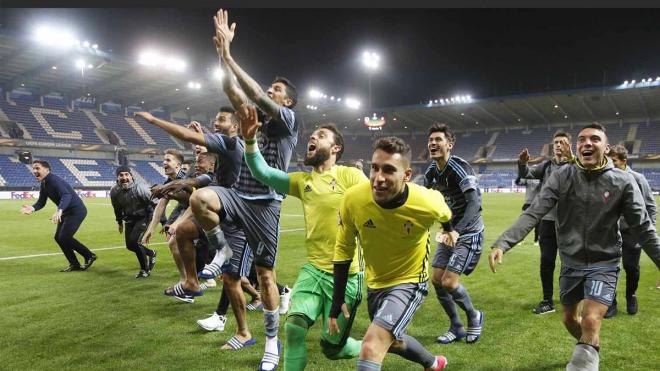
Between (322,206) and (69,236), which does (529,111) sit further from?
(322,206)

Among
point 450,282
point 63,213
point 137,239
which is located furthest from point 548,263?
point 63,213

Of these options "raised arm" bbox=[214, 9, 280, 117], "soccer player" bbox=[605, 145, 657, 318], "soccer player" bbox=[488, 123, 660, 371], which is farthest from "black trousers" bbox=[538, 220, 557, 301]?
"raised arm" bbox=[214, 9, 280, 117]

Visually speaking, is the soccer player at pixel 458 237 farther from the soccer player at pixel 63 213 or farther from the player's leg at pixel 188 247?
the soccer player at pixel 63 213

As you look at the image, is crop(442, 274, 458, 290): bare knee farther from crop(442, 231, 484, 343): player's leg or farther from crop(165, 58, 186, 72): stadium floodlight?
crop(165, 58, 186, 72): stadium floodlight

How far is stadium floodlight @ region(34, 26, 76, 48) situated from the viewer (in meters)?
37.6

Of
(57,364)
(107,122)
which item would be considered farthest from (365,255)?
(107,122)

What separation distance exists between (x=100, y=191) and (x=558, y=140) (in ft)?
151

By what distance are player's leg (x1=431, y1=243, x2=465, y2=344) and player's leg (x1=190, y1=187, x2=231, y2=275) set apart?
243 centimetres

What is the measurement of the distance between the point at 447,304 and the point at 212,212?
9.33 ft

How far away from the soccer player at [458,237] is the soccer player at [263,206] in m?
1.67

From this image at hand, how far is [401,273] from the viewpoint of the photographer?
10.8 feet

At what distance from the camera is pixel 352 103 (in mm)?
65875

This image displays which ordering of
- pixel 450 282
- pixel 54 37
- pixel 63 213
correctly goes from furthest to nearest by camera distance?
pixel 54 37
pixel 63 213
pixel 450 282

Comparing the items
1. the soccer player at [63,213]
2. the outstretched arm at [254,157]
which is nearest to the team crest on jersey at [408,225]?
the outstretched arm at [254,157]
